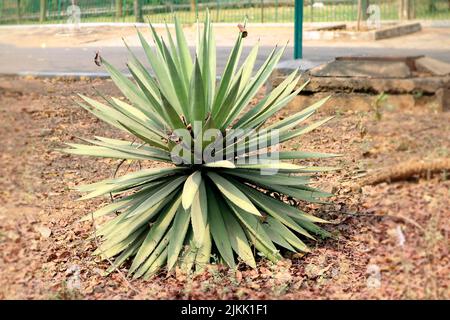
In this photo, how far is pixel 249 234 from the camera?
4.79m

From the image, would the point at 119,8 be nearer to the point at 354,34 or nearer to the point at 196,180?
the point at 354,34

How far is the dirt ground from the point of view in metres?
4.43

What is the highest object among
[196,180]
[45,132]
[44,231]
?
[196,180]

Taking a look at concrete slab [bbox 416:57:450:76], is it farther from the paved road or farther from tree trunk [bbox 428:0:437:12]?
tree trunk [bbox 428:0:437:12]

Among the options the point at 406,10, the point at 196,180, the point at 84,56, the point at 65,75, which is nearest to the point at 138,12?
the point at 406,10

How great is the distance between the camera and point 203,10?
2648 cm

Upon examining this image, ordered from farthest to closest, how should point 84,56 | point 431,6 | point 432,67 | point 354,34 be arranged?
point 431,6 → point 354,34 → point 84,56 → point 432,67

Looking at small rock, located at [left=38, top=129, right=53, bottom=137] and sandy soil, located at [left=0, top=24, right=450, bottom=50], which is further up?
sandy soil, located at [left=0, top=24, right=450, bottom=50]

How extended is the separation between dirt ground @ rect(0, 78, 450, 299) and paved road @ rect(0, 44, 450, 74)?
14.8 feet

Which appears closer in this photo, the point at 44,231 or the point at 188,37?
the point at 44,231

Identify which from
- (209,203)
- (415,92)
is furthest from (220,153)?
(415,92)

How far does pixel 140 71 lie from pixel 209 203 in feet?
2.91

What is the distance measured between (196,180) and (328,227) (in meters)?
1.00

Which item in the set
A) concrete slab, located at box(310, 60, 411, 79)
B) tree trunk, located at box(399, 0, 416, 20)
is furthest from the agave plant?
tree trunk, located at box(399, 0, 416, 20)
